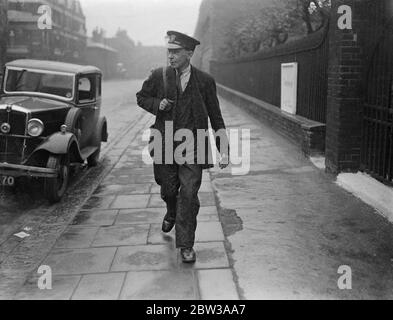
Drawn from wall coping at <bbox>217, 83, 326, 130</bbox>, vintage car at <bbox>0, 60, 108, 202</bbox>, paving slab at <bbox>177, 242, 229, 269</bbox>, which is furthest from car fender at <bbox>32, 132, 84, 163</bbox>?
wall coping at <bbox>217, 83, 326, 130</bbox>

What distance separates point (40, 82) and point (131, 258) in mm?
4630

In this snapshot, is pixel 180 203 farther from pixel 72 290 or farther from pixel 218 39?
pixel 218 39

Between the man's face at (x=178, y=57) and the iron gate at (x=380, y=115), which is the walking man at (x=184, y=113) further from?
the iron gate at (x=380, y=115)

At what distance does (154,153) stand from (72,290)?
1.38 m

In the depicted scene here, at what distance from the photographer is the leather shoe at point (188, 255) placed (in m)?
4.28

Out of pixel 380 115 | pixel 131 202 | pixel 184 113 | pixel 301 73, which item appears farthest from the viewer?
pixel 301 73

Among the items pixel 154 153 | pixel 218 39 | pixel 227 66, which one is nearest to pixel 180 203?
pixel 154 153

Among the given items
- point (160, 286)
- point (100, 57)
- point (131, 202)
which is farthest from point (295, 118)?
point (100, 57)

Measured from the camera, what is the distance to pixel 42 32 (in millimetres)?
44000

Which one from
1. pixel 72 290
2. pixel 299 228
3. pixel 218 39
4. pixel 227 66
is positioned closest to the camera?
pixel 72 290

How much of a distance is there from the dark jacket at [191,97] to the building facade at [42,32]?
34.1 m

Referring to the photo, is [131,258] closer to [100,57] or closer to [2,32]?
[2,32]

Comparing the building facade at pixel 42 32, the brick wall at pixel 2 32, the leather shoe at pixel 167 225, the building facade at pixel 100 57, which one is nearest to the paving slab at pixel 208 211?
the leather shoe at pixel 167 225

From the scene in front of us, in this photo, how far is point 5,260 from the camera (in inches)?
188
